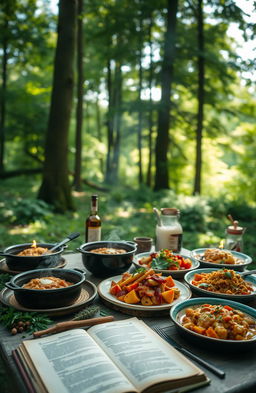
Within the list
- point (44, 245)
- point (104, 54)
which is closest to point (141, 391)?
point (44, 245)

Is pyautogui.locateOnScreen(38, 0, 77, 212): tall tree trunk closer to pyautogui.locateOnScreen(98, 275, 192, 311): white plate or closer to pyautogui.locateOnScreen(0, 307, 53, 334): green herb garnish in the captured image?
pyautogui.locateOnScreen(98, 275, 192, 311): white plate

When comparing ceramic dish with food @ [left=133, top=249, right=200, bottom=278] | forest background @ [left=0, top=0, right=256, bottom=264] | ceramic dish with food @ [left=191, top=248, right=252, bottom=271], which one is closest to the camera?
ceramic dish with food @ [left=133, top=249, right=200, bottom=278]

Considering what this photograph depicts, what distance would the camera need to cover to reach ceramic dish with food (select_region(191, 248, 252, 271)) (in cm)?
242

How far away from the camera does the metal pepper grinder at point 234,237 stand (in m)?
2.79

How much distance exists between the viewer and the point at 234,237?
2.83 meters

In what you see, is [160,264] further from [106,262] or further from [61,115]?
[61,115]

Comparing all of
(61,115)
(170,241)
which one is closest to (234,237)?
(170,241)

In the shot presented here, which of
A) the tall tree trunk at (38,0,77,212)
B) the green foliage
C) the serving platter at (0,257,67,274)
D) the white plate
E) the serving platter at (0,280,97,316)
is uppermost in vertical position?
the tall tree trunk at (38,0,77,212)

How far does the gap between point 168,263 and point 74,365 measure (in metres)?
1.18

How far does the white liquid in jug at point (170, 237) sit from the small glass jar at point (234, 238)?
420 millimetres

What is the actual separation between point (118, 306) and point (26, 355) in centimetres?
60

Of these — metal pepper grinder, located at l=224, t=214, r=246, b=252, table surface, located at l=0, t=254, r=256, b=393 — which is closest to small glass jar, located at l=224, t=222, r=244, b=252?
metal pepper grinder, located at l=224, t=214, r=246, b=252

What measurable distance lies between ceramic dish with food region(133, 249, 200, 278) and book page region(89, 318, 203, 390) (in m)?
0.70

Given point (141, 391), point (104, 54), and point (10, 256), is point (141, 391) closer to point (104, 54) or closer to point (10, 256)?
point (10, 256)
